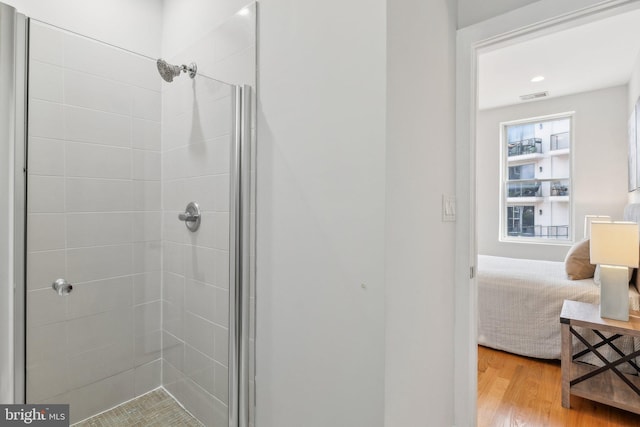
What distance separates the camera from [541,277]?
2785 mm

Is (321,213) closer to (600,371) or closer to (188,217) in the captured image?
(188,217)

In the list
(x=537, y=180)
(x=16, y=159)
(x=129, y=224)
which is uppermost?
(x=537, y=180)

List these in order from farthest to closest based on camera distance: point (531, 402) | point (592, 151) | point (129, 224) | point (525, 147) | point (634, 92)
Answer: point (525, 147), point (592, 151), point (634, 92), point (531, 402), point (129, 224)

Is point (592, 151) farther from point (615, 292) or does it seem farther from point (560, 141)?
point (615, 292)

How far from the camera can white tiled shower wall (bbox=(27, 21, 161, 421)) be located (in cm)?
115

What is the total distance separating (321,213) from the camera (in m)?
1.14

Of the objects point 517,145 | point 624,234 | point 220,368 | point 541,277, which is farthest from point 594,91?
point 220,368

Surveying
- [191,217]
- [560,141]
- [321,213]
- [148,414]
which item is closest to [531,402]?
[321,213]

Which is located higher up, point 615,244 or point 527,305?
point 615,244

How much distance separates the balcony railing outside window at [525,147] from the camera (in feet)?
15.3

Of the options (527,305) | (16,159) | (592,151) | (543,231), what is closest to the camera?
(16,159)
